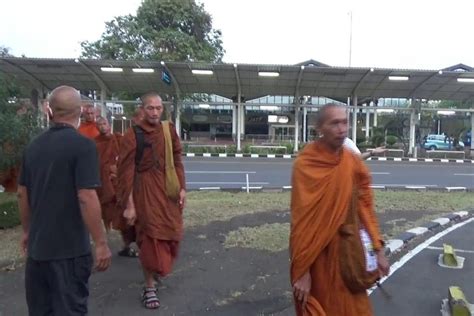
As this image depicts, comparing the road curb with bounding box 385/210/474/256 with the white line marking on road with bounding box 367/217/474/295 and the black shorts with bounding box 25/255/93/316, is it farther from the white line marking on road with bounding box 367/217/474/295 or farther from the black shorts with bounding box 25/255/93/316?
the black shorts with bounding box 25/255/93/316

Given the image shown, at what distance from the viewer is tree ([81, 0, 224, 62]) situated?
1305 inches

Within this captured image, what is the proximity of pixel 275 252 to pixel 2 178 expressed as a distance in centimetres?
435

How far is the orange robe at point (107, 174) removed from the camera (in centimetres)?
Result: 596

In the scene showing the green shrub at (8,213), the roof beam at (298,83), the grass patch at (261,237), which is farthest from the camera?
the roof beam at (298,83)

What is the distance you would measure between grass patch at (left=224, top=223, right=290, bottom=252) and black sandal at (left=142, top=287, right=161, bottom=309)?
7.22 ft

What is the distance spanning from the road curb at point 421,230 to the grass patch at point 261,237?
1.33 meters

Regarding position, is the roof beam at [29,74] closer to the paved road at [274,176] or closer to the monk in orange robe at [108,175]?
the paved road at [274,176]

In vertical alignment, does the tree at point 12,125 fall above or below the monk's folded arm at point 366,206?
above

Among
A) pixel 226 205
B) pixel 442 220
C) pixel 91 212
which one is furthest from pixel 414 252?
pixel 91 212

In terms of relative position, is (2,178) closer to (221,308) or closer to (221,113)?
(221,308)

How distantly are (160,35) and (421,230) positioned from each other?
2829 centimetres

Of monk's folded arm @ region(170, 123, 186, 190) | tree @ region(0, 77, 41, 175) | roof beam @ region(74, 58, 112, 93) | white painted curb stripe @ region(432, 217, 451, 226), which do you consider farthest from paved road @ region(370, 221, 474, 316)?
roof beam @ region(74, 58, 112, 93)

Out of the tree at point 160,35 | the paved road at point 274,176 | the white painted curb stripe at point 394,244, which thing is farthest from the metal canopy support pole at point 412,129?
the white painted curb stripe at point 394,244

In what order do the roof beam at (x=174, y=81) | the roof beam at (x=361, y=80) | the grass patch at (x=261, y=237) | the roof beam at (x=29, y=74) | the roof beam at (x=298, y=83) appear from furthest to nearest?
the roof beam at (x=361, y=80) → the roof beam at (x=298, y=83) → the roof beam at (x=29, y=74) → the roof beam at (x=174, y=81) → the grass patch at (x=261, y=237)
